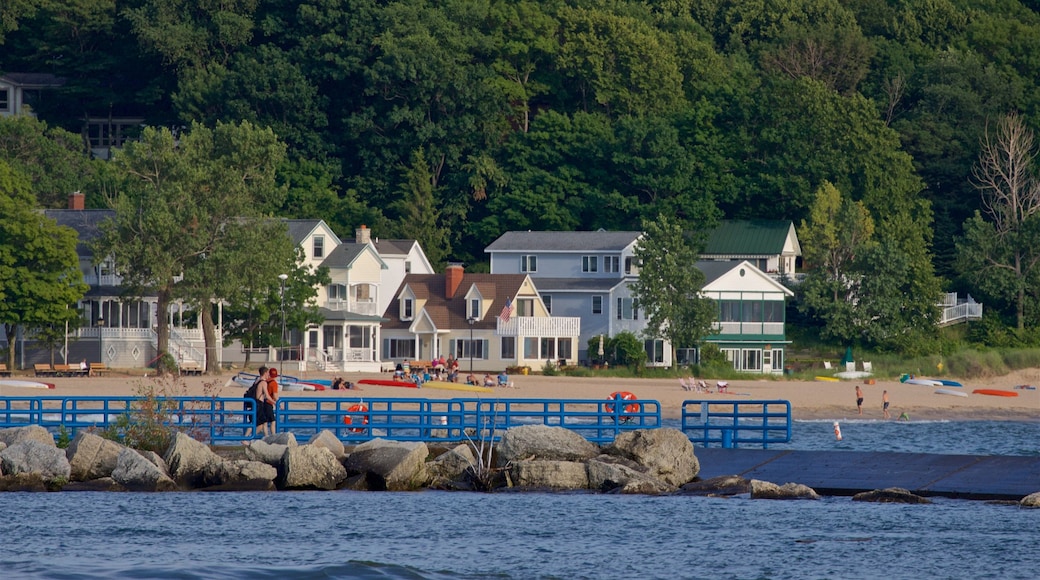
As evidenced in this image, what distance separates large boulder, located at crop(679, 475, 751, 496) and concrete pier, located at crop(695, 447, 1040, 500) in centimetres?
85

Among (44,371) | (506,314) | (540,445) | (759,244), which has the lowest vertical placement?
(540,445)

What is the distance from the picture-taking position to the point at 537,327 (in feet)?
256

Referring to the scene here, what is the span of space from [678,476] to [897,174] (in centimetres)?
6405

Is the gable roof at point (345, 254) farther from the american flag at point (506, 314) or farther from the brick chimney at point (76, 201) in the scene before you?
the brick chimney at point (76, 201)

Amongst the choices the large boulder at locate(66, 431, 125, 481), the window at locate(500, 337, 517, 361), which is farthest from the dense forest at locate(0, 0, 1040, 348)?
the large boulder at locate(66, 431, 125, 481)

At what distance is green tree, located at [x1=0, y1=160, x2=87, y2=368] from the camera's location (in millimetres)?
68625

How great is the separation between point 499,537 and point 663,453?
5.48 meters

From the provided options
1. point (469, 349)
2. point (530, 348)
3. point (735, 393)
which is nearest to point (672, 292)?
point (530, 348)

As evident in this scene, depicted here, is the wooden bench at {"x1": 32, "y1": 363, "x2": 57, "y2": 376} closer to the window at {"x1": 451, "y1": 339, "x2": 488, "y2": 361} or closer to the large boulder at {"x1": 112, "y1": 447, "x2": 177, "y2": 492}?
the window at {"x1": 451, "y1": 339, "x2": 488, "y2": 361}

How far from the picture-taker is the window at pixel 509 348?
257 feet

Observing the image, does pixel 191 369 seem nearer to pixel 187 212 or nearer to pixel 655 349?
pixel 187 212

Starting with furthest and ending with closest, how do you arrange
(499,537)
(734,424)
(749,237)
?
(749,237) → (734,424) → (499,537)

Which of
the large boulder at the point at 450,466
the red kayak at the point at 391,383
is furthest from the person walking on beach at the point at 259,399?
the red kayak at the point at 391,383

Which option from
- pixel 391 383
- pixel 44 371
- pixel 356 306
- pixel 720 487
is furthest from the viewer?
pixel 356 306
